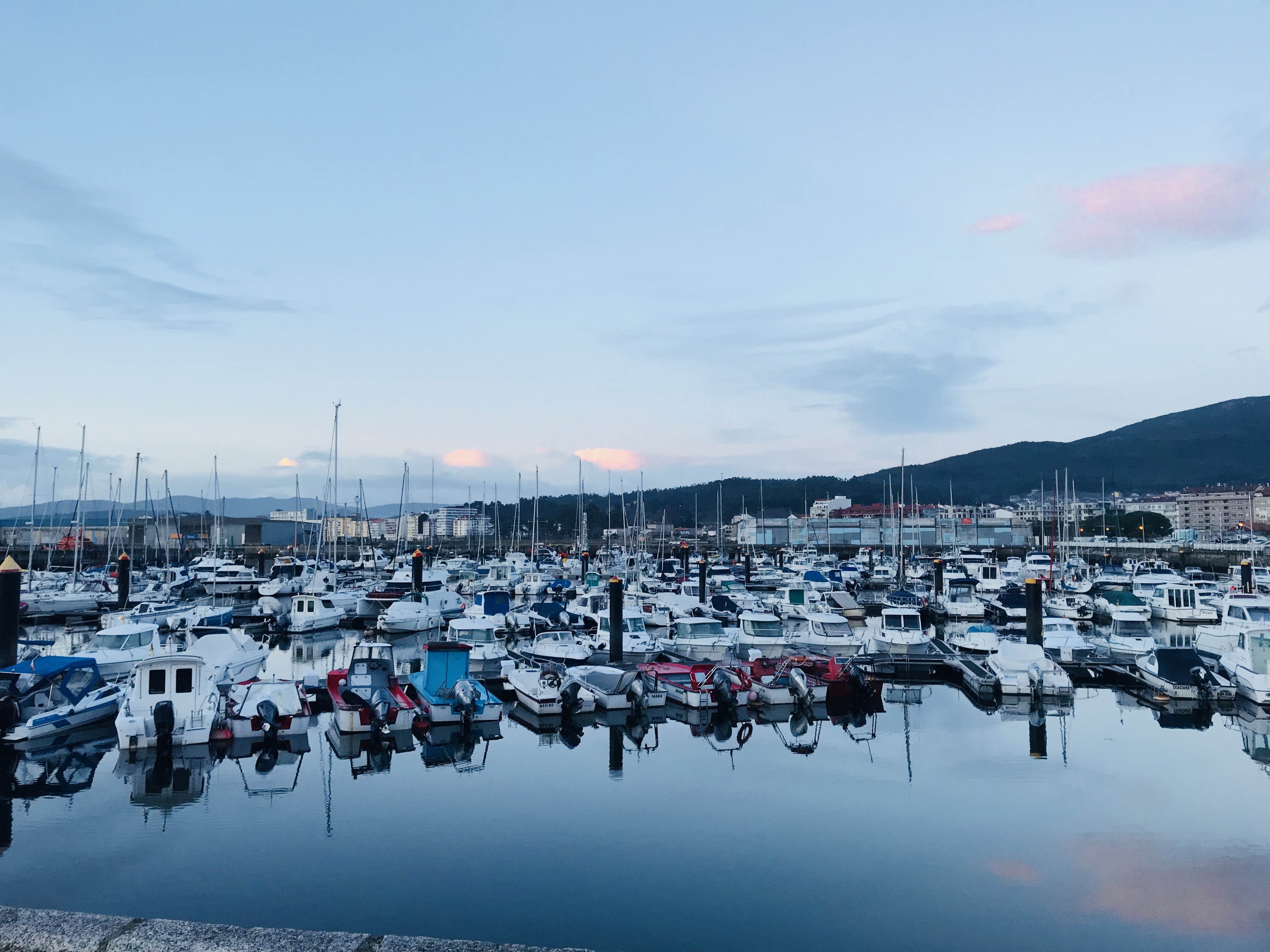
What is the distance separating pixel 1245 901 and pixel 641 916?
8.97 metres

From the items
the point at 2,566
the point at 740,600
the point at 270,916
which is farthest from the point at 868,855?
the point at 740,600

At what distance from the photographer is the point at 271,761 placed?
69.2 ft

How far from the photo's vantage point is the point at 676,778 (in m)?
20.1

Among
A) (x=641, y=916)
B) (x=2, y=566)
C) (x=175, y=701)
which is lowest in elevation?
(x=641, y=916)

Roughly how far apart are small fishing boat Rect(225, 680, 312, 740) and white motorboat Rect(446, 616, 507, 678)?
6.58 meters

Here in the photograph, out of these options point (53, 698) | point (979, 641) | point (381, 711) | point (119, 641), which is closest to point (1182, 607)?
point (979, 641)

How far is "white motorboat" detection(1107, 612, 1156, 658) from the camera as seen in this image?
32875 millimetres

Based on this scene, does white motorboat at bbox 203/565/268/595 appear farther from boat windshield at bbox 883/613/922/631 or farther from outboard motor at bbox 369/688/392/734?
boat windshield at bbox 883/613/922/631

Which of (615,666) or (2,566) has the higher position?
(2,566)

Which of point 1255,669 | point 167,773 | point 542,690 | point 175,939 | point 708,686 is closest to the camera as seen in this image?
point 175,939

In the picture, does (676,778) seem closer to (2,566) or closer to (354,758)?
(354,758)

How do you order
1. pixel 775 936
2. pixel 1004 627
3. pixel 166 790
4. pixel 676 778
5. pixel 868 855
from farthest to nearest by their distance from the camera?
pixel 1004 627
pixel 676 778
pixel 166 790
pixel 868 855
pixel 775 936

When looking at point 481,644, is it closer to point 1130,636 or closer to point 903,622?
point 903,622

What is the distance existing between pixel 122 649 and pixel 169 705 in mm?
12194
